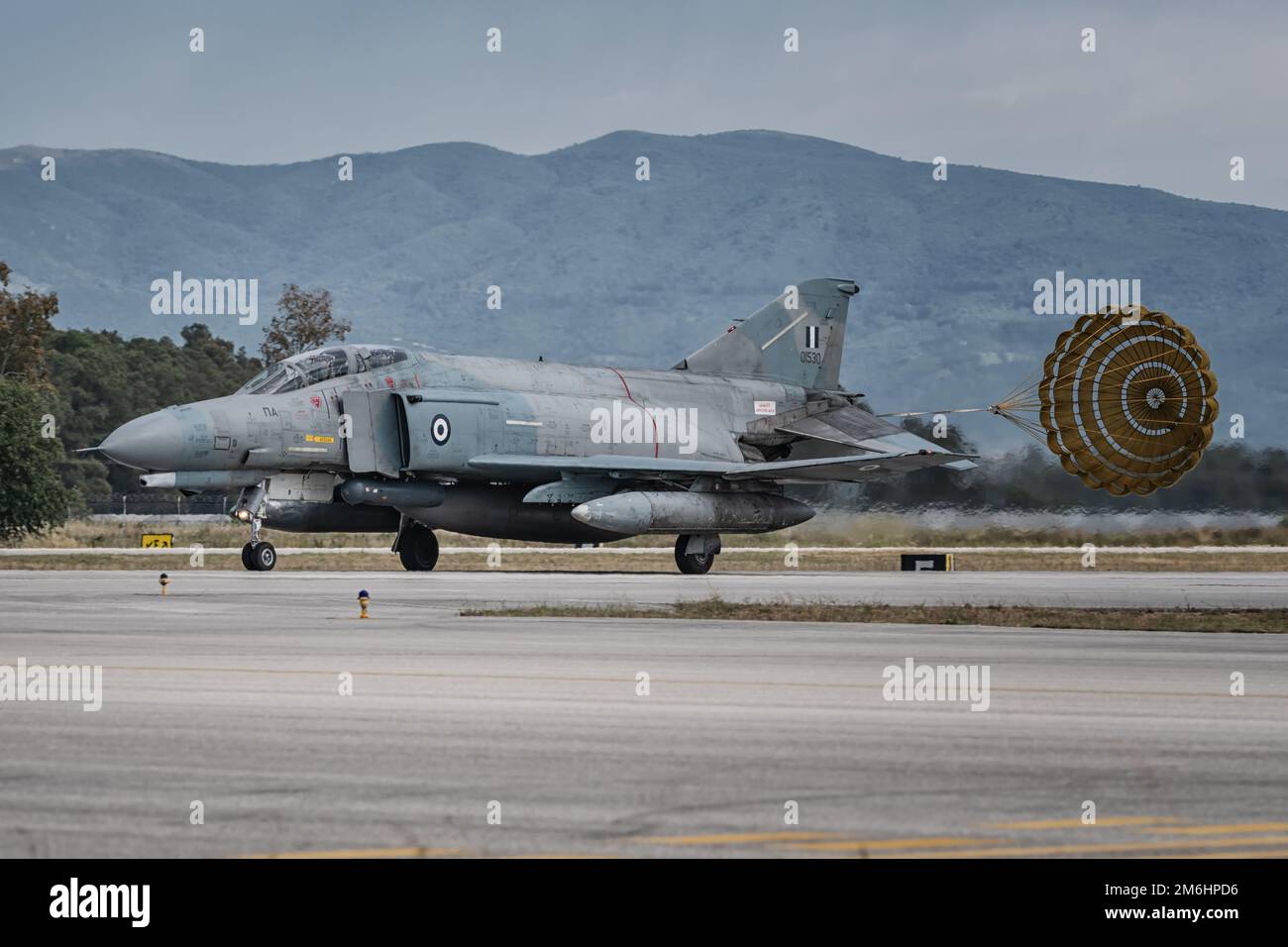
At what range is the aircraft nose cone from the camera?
92.0 feet

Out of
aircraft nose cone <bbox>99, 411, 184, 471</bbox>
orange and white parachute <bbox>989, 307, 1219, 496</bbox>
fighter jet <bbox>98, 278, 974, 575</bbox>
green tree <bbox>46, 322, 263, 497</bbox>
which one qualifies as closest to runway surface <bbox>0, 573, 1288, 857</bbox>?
orange and white parachute <bbox>989, 307, 1219, 496</bbox>

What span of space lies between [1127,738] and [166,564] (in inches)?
1137

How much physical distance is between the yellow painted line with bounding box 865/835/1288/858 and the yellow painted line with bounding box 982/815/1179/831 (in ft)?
1.08

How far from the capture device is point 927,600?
23.5m

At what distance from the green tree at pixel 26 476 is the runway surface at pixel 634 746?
33728mm

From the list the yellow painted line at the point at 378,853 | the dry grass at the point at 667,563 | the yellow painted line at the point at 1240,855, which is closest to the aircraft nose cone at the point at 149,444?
the dry grass at the point at 667,563

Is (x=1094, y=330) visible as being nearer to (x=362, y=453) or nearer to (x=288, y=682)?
(x=362, y=453)

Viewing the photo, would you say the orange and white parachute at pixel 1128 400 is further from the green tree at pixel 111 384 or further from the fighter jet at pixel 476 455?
the green tree at pixel 111 384

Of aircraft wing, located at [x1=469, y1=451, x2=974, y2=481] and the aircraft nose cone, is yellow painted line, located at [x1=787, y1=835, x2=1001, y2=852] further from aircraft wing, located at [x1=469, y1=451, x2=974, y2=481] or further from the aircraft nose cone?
aircraft wing, located at [x1=469, y1=451, x2=974, y2=481]

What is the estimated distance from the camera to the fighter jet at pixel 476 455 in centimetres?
2947

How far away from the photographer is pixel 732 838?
269 inches
